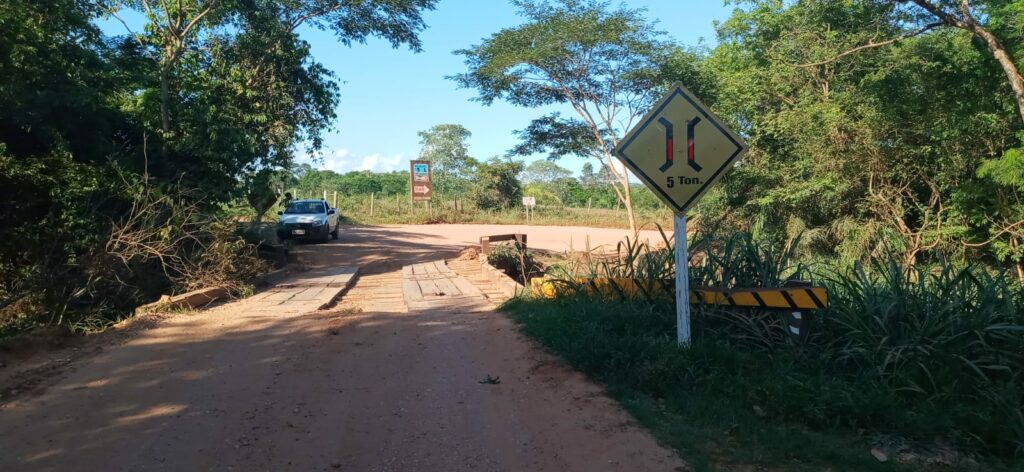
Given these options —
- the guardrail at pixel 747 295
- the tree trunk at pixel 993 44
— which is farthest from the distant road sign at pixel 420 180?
the guardrail at pixel 747 295

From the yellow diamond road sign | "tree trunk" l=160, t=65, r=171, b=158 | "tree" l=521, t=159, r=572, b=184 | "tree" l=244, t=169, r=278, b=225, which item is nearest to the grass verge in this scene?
the yellow diamond road sign

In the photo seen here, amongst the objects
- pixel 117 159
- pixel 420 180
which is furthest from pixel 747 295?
pixel 420 180

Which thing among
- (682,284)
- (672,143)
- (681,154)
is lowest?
(682,284)

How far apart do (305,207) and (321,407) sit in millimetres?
20323

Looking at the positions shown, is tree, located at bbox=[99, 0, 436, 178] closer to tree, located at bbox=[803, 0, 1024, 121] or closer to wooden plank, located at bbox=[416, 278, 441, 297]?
wooden plank, located at bbox=[416, 278, 441, 297]

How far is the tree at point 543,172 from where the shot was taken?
322ft

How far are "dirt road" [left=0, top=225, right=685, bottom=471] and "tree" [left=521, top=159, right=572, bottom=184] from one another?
296ft

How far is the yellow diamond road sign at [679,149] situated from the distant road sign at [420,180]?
3332 cm

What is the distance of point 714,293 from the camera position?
19.7ft

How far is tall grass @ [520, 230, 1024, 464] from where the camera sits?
170 inches

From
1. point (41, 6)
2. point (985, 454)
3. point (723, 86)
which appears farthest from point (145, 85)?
point (723, 86)

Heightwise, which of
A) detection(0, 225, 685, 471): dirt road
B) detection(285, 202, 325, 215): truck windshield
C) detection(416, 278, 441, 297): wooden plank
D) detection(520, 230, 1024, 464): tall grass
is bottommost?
detection(0, 225, 685, 471): dirt road

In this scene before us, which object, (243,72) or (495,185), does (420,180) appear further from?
(243,72)

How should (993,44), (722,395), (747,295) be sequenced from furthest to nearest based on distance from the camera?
(993,44) → (747,295) → (722,395)
